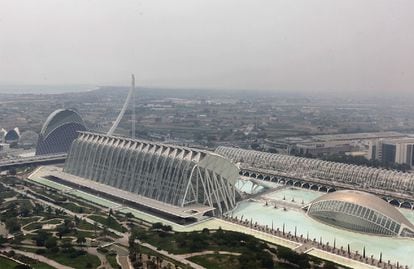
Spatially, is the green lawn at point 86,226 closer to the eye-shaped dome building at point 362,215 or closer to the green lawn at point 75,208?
Result: the green lawn at point 75,208

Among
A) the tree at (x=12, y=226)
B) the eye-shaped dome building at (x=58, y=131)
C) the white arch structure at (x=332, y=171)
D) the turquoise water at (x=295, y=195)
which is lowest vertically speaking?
the turquoise water at (x=295, y=195)

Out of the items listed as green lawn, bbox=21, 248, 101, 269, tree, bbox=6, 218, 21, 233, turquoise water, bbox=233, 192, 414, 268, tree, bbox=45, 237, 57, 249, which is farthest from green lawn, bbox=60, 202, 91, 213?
turquoise water, bbox=233, 192, 414, 268

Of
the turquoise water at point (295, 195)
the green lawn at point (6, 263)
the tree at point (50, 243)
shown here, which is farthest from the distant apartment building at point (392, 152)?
the green lawn at point (6, 263)

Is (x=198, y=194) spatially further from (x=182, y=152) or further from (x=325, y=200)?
(x=325, y=200)

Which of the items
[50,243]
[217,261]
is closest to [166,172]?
[50,243]

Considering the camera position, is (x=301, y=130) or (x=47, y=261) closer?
(x=47, y=261)

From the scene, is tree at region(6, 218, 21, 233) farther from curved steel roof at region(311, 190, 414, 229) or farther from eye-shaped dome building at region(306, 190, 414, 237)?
curved steel roof at region(311, 190, 414, 229)

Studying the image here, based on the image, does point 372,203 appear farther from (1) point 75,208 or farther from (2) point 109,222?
(1) point 75,208

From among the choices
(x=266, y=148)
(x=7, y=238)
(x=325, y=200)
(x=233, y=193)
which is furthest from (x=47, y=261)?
(x=266, y=148)
